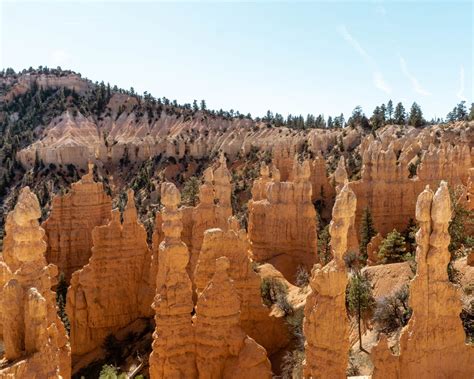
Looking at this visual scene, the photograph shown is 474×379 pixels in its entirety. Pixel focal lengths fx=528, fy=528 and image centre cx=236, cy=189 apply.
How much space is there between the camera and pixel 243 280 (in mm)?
20062

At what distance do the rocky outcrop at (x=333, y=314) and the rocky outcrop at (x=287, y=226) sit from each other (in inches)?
685

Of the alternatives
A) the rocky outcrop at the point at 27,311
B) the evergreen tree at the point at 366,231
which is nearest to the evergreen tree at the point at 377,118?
the evergreen tree at the point at 366,231

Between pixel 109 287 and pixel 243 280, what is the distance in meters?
10.0

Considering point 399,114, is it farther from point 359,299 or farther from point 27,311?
point 27,311

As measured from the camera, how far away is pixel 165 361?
16.0 m

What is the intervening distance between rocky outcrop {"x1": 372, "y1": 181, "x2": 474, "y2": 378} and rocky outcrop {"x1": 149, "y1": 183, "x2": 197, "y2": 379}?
19.1 ft

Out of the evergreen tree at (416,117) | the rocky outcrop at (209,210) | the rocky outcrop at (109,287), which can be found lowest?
the rocky outcrop at (109,287)

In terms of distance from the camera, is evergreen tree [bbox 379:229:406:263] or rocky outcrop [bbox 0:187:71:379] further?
evergreen tree [bbox 379:229:406:263]

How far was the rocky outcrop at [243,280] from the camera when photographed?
63.0 ft

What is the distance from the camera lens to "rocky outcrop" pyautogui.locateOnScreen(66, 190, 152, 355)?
1059 inches

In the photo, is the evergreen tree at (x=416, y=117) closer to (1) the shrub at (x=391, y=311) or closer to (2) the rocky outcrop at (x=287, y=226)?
(2) the rocky outcrop at (x=287, y=226)

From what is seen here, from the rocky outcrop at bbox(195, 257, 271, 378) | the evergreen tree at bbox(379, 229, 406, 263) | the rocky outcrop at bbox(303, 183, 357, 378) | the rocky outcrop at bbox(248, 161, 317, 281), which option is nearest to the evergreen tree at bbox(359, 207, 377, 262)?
the rocky outcrop at bbox(248, 161, 317, 281)

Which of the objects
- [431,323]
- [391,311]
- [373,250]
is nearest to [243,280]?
[391,311]

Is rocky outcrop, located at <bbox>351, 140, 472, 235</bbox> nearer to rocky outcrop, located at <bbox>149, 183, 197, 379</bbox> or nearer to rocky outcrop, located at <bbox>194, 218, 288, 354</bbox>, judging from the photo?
rocky outcrop, located at <bbox>194, 218, 288, 354</bbox>
